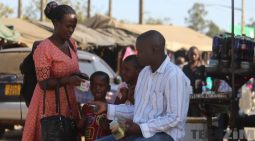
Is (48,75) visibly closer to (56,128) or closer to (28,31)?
(56,128)

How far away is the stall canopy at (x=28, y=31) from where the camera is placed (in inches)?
696

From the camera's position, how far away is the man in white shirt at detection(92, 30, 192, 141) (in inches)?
166

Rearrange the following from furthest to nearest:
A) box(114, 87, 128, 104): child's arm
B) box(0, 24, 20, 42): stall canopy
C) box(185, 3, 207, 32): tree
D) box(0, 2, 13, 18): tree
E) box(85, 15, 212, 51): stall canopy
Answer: box(185, 3, 207, 32): tree
box(0, 2, 13, 18): tree
box(85, 15, 212, 51): stall canopy
box(0, 24, 20, 42): stall canopy
box(114, 87, 128, 104): child's arm

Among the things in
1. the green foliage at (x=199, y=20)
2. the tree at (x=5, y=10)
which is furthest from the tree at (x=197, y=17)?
the tree at (x=5, y=10)

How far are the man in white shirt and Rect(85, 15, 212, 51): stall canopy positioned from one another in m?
17.9

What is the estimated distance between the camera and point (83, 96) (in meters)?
10.5

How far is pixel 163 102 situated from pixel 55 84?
3.67ft

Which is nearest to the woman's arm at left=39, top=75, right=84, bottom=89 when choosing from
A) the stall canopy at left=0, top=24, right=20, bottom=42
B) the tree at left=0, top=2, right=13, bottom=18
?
the stall canopy at left=0, top=24, right=20, bottom=42

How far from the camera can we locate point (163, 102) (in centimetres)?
431

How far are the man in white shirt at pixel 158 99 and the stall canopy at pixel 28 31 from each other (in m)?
12.4

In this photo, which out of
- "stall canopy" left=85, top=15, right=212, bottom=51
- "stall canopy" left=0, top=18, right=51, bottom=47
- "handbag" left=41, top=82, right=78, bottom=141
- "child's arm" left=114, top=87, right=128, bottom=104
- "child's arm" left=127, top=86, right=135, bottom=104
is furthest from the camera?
"stall canopy" left=85, top=15, right=212, bottom=51

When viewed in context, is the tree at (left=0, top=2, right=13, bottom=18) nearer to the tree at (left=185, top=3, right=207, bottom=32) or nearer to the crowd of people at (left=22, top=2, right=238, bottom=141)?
the crowd of people at (left=22, top=2, right=238, bottom=141)

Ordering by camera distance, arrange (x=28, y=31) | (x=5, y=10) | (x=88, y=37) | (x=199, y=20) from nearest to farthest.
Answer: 1. (x=28, y=31)
2. (x=88, y=37)
3. (x=5, y=10)
4. (x=199, y=20)

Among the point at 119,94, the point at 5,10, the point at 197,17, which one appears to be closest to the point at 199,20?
the point at 197,17
